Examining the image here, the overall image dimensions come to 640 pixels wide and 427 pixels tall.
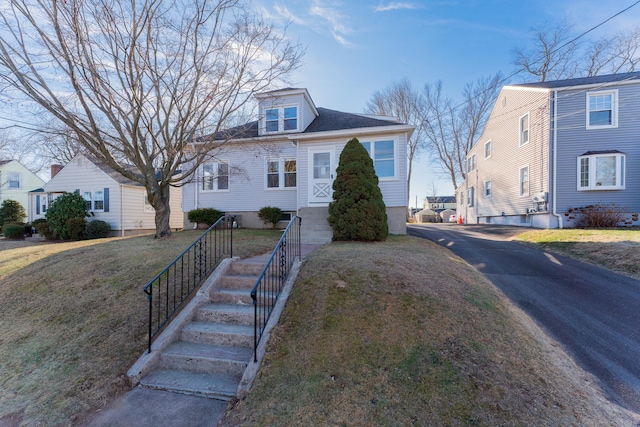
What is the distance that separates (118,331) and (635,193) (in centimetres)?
1825

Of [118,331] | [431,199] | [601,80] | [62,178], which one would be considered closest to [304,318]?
[118,331]

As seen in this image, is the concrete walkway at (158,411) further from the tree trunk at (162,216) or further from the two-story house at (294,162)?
the tree trunk at (162,216)

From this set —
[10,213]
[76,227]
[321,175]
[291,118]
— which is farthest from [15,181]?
[321,175]

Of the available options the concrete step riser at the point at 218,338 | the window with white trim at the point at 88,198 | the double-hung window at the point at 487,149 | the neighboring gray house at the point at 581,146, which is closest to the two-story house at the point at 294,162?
the concrete step riser at the point at 218,338

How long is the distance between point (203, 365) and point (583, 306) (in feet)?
19.4

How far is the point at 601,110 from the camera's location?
12742 millimetres

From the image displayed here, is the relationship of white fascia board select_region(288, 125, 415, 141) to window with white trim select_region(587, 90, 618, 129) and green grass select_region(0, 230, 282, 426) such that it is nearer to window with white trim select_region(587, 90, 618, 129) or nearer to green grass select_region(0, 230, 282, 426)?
green grass select_region(0, 230, 282, 426)

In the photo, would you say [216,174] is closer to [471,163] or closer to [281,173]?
[281,173]

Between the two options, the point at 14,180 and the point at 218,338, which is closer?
the point at 218,338

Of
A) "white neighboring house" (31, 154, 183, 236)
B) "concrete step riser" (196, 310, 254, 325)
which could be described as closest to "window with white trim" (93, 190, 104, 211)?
"white neighboring house" (31, 154, 183, 236)

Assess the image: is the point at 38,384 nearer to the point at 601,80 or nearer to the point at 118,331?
the point at 118,331

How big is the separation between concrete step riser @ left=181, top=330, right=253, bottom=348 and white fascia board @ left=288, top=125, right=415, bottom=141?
8.91 m

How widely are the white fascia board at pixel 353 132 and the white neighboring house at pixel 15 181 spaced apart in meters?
27.5

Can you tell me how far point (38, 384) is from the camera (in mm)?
3227
